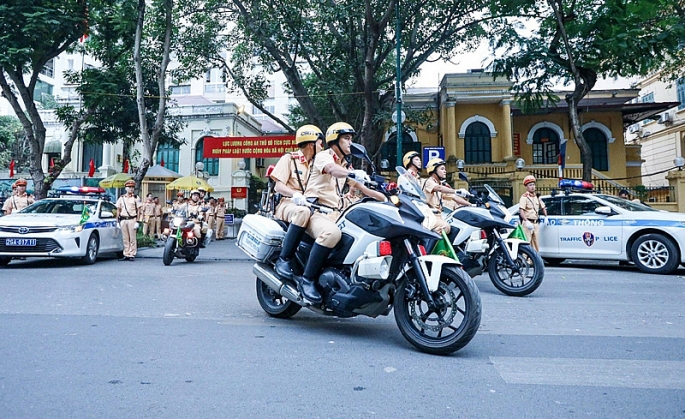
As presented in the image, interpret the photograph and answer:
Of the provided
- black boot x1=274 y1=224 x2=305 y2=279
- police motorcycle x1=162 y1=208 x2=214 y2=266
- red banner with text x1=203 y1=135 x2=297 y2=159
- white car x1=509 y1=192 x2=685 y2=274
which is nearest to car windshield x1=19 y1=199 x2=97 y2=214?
police motorcycle x1=162 y1=208 x2=214 y2=266

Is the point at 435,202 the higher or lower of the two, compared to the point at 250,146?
lower

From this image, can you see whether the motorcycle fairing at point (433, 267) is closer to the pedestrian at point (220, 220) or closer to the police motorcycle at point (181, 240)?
the police motorcycle at point (181, 240)

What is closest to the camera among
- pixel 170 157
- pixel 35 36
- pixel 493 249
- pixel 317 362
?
pixel 317 362

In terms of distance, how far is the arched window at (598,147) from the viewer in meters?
26.1

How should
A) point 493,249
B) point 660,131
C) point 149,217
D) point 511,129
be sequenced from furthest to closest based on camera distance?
point 660,131
point 511,129
point 149,217
point 493,249

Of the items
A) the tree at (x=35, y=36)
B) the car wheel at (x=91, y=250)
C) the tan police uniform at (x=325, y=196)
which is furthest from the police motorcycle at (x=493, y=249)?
the tree at (x=35, y=36)

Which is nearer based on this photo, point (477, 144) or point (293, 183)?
point (293, 183)

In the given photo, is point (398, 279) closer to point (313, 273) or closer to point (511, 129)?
point (313, 273)

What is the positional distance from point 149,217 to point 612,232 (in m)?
16.7

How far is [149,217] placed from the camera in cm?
2092

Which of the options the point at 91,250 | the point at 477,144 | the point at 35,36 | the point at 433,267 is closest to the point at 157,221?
the point at 35,36

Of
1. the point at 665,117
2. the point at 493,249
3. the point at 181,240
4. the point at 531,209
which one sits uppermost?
the point at 665,117

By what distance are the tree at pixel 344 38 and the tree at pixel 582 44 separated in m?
1.61

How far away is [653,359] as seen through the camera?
3879mm
